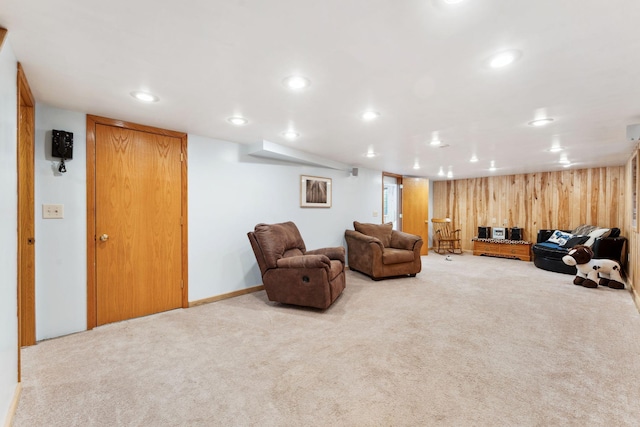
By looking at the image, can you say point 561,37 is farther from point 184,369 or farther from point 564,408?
point 184,369

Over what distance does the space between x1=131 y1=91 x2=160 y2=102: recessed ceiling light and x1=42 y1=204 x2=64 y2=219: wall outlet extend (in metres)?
1.26

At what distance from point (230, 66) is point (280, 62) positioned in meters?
0.34

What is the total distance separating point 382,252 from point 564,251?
3482 millimetres

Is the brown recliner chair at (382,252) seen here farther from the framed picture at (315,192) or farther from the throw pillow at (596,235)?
the throw pillow at (596,235)

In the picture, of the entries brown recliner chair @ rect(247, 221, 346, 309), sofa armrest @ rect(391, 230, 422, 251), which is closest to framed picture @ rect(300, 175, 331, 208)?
brown recliner chair @ rect(247, 221, 346, 309)

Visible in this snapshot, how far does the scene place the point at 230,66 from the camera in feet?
5.98

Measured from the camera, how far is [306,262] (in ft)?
10.4

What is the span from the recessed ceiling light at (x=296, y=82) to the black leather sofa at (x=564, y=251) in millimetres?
5630

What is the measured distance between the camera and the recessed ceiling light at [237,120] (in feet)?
9.34

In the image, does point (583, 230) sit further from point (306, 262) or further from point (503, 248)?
point (306, 262)

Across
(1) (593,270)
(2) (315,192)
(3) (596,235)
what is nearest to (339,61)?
(2) (315,192)

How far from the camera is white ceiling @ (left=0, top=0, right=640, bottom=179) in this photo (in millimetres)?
1317

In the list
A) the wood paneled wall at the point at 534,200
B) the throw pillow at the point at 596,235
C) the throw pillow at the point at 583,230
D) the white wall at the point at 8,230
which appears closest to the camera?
the white wall at the point at 8,230

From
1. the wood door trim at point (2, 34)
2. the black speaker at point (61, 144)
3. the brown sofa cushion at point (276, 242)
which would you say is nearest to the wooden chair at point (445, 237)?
the brown sofa cushion at point (276, 242)
